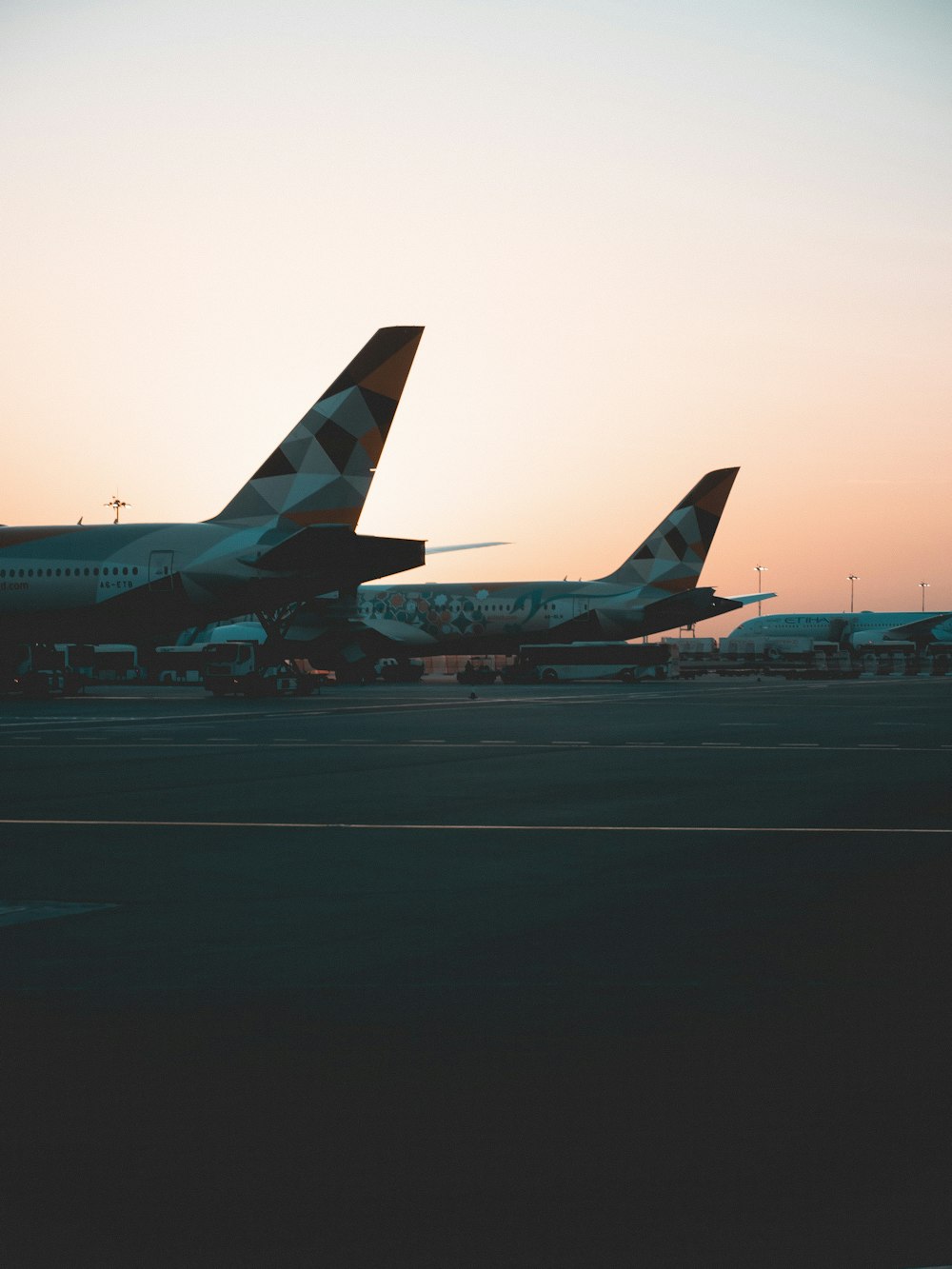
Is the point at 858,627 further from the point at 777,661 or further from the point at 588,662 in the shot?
the point at 588,662

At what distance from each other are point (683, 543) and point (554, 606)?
7.34m

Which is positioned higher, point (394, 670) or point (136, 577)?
point (136, 577)

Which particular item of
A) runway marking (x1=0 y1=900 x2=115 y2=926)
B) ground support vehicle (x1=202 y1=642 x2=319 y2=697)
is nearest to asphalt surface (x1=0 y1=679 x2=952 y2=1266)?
runway marking (x1=0 y1=900 x2=115 y2=926)

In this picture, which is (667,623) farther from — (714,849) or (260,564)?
(714,849)

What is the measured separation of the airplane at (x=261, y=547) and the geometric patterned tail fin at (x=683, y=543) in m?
28.3

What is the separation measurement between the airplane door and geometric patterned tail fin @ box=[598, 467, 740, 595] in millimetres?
31573

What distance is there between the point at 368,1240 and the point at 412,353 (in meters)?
38.3

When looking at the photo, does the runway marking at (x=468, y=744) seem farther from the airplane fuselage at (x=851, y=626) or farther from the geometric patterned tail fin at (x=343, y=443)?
the airplane fuselage at (x=851, y=626)

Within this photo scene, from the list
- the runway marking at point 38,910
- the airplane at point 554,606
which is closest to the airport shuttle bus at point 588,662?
the airplane at point 554,606

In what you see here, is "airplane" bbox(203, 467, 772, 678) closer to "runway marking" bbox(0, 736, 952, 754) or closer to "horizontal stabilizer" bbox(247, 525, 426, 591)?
"horizontal stabilizer" bbox(247, 525, 426, 591)

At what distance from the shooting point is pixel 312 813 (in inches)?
531

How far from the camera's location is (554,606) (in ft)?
232

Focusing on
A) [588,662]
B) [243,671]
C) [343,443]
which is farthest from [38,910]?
[588,662]

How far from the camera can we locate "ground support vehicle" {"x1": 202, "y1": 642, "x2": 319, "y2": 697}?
48.5 metres
